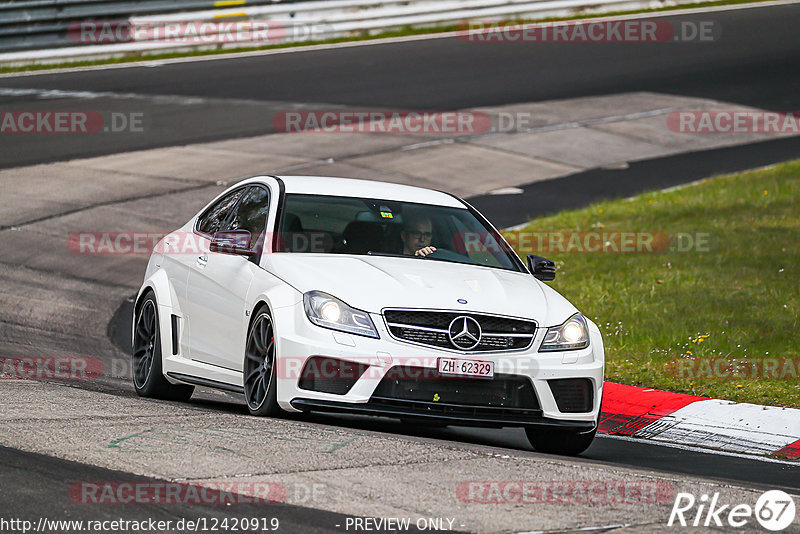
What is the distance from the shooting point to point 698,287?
1364cm

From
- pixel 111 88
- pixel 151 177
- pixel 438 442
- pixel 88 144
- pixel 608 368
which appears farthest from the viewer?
pixel 111 88

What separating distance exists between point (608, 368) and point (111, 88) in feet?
57.4

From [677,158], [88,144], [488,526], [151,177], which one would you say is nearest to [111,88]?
[88,144]

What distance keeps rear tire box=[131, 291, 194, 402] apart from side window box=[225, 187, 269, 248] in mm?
921

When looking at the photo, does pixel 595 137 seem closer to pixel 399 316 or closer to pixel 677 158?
pixel 677 158

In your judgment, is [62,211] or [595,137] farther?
[595,137]

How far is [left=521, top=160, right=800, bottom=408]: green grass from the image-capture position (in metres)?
11.1

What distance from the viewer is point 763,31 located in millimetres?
33781

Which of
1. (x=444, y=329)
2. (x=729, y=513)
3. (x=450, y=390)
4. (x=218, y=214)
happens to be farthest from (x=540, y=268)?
(x=729, y=513)

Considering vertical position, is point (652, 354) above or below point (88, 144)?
below

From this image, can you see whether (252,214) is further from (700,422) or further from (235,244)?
(700,422)

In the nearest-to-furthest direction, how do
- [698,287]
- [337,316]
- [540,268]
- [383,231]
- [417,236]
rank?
[337,316] → [383,231] → [417,236] → [540,268] → [698,287]

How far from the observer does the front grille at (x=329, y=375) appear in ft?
24.9

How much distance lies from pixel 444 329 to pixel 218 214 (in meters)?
2.73
